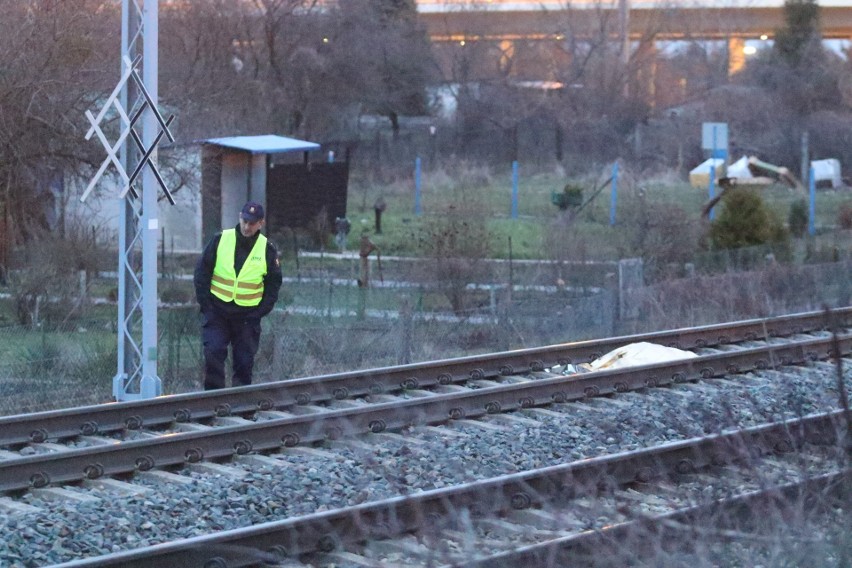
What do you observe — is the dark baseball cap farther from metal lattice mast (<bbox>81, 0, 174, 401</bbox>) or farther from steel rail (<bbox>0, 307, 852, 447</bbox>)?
steel rail (<bbox>0, 307, 852, 447</bbox>)

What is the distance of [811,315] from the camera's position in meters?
16.6

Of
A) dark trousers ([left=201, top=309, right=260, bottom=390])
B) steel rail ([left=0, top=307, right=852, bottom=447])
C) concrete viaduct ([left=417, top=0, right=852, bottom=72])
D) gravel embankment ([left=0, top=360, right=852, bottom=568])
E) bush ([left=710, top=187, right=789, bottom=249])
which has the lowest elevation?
gravel embankment ([left=0, top=360, right=852, bottom=568])

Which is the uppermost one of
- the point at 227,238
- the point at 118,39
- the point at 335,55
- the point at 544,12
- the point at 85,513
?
the point at 544,12

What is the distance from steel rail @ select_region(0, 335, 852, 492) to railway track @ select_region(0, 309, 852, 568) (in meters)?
0.01

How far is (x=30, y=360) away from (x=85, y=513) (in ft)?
18.0

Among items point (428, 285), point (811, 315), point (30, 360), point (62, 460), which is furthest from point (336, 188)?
point (62, 460)

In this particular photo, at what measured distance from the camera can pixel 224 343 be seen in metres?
11.7

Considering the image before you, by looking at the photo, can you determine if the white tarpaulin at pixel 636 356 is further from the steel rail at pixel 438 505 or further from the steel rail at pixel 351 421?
the steel rail at pixel 438 505

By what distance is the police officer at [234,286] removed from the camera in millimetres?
11555

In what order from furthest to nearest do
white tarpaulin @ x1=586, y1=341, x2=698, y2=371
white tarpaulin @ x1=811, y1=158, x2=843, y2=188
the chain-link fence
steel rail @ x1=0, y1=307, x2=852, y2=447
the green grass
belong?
white tarpaulin @ x1=811, y1=158, x2=843, y2=188 < the green grass < white tarpaulin @ x1=586, y1=341, x2=698, y2=371 < the chain-link fence < steel rail @ x1=0, y1=307, x2=852, y2=447

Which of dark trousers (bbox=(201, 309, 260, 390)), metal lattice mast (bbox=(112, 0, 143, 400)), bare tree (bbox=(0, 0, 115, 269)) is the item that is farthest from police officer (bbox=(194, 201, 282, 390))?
bare tree (bbox=(0, 0, 115, 269))

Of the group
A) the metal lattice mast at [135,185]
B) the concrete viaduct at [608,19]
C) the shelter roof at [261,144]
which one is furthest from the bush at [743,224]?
the concrete viaduct at [608,19]

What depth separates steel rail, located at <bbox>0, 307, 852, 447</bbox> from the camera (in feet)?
33.8

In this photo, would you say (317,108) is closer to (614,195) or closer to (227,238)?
(614,195)
